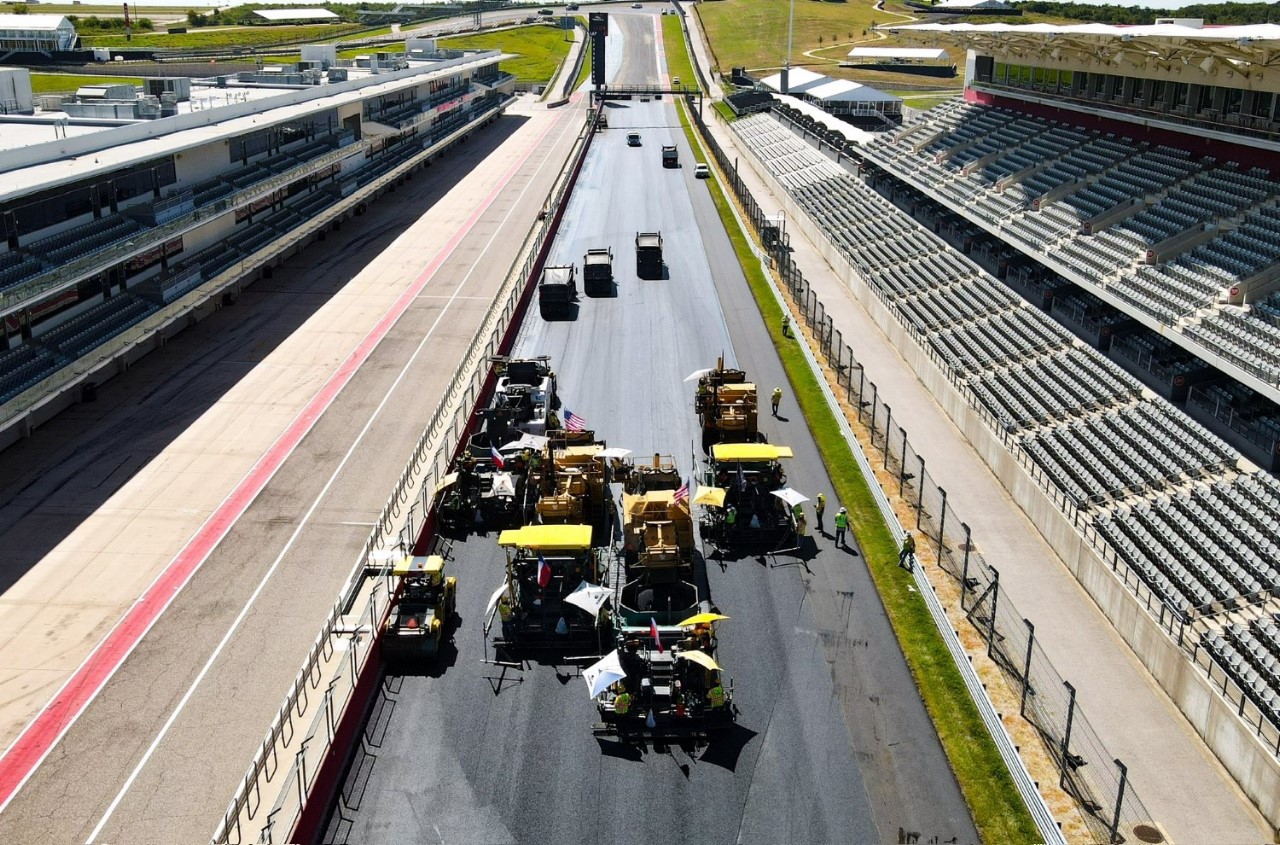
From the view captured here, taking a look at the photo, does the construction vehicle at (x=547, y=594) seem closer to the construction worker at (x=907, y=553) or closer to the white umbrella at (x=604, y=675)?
the white umbrella at (x=604, y=675)

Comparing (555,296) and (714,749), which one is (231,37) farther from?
(714,749)

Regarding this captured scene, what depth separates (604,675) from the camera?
2233 centimetres

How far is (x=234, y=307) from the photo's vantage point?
51.2 m

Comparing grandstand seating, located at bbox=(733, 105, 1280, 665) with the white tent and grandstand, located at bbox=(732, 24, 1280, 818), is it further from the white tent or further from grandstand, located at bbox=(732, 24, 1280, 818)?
the white tent

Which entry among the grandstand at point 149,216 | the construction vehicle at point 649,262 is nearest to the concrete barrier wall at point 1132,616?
the construction vehicle at point 649,262

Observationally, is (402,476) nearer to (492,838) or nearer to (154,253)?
(492,838)

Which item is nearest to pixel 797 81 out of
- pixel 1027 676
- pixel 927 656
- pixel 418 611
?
pixel 927 656

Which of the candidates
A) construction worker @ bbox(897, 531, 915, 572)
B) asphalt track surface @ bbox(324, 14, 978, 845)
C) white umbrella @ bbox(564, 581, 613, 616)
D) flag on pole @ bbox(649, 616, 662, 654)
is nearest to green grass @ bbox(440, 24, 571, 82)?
construction worker @ bbox(897, 531, 915, 572)

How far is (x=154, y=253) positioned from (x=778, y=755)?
35.7 metres

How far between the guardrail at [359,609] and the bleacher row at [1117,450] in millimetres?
17967

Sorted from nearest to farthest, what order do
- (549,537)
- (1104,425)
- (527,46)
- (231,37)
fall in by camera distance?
1. (549,537)
2. (1104,425)
3. (231,37)
4. (527,46)

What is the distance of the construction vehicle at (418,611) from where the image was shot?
986 inches

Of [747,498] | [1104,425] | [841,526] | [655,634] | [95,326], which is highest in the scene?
[95,326]

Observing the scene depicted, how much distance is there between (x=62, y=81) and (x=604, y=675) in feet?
322
